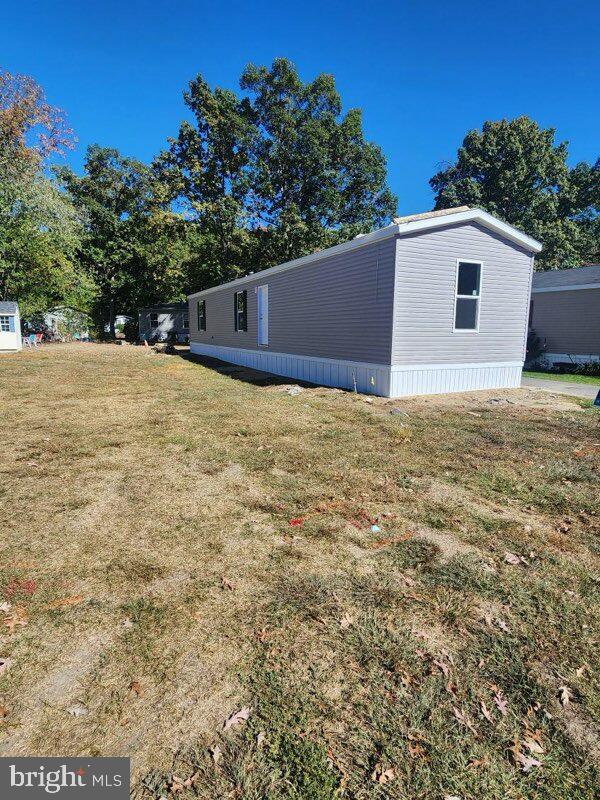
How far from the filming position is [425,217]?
30.1 feet

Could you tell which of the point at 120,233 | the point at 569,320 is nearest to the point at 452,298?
the point at 569,320

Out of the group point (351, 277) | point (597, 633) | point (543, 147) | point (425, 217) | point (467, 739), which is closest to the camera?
A: point (467, 739)

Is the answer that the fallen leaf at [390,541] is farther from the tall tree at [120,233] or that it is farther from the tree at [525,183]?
the tree at [525,183]

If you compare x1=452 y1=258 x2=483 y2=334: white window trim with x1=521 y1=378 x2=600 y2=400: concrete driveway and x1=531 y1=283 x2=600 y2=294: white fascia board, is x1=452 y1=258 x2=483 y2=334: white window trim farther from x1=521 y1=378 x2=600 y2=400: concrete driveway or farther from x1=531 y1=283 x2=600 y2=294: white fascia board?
x1=531 y1=283 x2=600 y2=294: white fascia board

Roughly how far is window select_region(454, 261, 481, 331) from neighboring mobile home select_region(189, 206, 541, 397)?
0.08 feet

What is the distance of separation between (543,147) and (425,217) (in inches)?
1384

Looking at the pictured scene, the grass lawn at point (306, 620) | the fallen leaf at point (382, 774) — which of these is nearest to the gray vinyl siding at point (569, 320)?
the grass lawn at point (306, 620)

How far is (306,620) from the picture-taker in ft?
8.36

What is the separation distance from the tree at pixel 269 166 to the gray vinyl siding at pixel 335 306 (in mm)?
14896

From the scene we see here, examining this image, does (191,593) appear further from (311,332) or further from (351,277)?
(311,332)

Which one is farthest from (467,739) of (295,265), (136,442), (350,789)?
(295,265)

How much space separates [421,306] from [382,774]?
9.06m

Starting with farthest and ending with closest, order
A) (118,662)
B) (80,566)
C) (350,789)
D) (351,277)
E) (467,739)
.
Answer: (351,277)
(80,566)
(118,662)
(467,739)
(350,789)

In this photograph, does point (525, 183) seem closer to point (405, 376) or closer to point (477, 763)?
point (405, 376)
